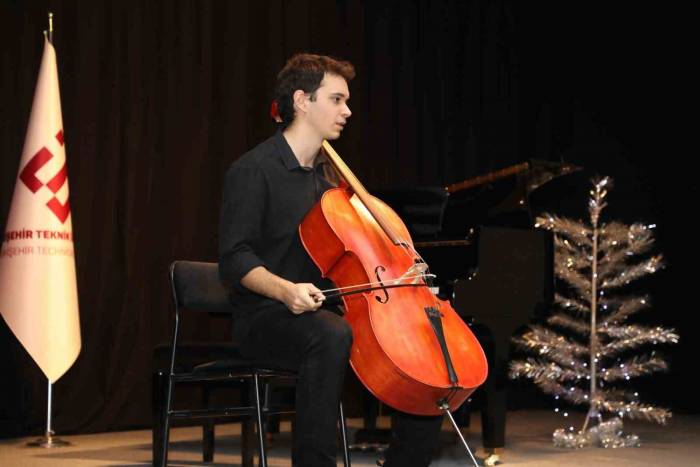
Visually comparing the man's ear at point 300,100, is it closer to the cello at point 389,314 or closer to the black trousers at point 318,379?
the cello at point 389,314

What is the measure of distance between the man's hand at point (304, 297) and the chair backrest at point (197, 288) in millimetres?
1101

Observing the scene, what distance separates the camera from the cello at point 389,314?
2570 millimetres

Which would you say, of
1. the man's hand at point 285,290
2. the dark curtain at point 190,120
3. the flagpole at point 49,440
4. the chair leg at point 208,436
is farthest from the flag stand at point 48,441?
the man's hand at point 285,290

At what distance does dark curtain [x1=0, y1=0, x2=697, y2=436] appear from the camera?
215 inches

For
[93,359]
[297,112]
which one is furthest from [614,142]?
[297,112]

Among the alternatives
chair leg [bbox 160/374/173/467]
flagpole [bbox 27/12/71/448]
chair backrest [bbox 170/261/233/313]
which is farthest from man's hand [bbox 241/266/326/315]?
flagpole [bbox 27/12/71/448]

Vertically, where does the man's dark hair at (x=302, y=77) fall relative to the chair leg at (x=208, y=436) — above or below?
above

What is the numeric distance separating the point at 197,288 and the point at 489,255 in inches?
53.2

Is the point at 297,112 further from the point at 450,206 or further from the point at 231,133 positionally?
the point at 231,133

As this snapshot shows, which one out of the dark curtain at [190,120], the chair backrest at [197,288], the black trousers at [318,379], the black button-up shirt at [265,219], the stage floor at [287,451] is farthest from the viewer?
the dark curtain at [190,120]

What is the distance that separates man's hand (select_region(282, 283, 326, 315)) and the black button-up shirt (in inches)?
7.6

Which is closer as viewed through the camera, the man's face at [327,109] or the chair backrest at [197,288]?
the man's face at [327,109]

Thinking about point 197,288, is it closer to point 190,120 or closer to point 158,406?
point 158,406

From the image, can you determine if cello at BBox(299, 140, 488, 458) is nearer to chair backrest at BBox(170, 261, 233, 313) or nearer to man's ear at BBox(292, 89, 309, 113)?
man's ear at BBox(292, 89, 309, 113)
